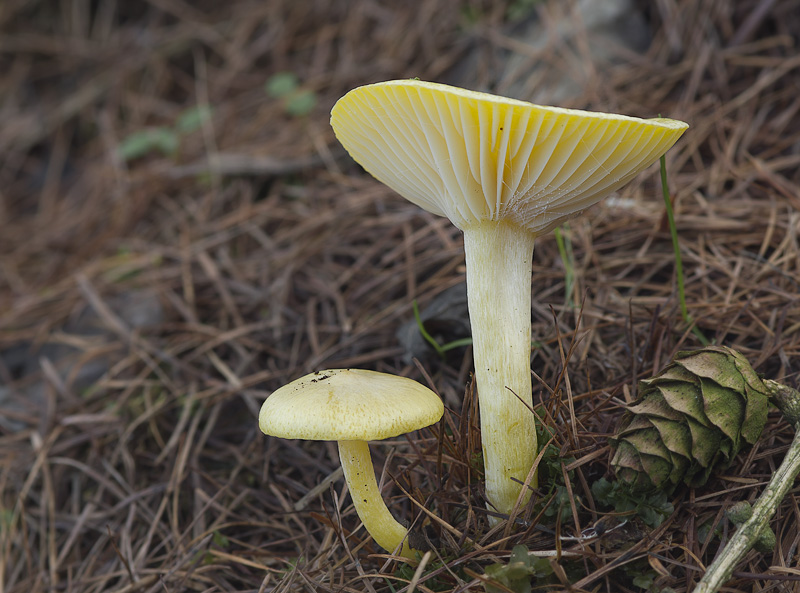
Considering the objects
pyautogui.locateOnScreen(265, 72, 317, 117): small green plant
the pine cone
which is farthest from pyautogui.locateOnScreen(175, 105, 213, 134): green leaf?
the pine cone

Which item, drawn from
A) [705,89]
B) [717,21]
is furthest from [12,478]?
[717,21]

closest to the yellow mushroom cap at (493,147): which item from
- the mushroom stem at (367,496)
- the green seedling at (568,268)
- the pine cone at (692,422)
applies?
the green seedling at (568,268)

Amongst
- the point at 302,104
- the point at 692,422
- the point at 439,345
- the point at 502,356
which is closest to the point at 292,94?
the point at 302,104

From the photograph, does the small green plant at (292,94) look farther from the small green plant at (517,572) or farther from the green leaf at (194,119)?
the small green plant at (517,572)

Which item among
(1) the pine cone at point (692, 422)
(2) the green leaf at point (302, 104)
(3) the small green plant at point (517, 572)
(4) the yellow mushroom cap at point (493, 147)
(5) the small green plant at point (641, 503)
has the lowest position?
(3) the small green plant at point (517, 572)

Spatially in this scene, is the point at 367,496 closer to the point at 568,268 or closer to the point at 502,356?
the point at 502,356

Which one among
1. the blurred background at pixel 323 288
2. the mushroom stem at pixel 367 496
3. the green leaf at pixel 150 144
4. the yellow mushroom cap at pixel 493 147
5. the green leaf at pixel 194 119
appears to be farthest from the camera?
the green leaf at pixel 150 144

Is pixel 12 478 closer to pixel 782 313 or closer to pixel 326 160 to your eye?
pixel 326 160
